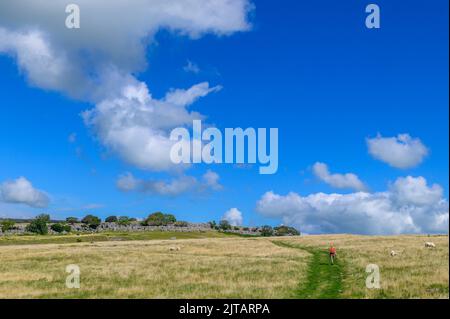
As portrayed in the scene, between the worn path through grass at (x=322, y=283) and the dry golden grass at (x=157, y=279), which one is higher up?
the worn path through grass at (x=322, y=283)

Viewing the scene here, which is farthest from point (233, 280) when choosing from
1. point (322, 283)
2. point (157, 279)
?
point (322, 283)

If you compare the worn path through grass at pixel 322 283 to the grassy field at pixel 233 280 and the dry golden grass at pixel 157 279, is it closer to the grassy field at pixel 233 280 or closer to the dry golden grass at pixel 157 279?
the grassy field at pixel 233 280

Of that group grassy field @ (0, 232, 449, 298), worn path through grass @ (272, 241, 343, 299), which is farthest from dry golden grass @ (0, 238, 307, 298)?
worn path through grass @ (272, 241, 343, 299)

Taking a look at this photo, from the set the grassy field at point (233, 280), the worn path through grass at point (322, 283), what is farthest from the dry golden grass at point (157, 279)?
the worn path through grass at point (322, 283)

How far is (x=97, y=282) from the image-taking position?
35219 millimetres

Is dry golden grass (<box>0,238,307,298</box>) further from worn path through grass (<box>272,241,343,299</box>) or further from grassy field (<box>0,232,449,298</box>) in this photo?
worn path through grass (<box>272,241,343,299</box>)

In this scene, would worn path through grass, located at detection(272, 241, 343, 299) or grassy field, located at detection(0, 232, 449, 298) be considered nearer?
worn path through grass, located at detection(272, 241, 343, 299)

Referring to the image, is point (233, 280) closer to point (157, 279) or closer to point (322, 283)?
point (157, 279)

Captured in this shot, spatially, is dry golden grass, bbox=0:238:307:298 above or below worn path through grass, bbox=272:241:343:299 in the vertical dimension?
below

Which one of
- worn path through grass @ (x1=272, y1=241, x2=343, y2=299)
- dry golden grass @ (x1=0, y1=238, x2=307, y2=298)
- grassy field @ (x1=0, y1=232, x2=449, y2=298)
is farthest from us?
dry golden grass @ (x1=0, y1=238, x2=307, y2=298)

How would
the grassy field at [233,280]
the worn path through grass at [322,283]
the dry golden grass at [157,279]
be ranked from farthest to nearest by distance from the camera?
1. the dry golden grass at [157,279]
2. the grassy field at [233,280]
3. the worn path through grass at [322,283]

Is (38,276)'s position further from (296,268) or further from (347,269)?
(347,269)

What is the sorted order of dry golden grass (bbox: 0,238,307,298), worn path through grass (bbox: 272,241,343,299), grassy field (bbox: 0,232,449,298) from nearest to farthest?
worn path through grass (bbox: 272,241,343,299) < grassy field (bbox: 0,232,449,298) < dry golden grass (bbox: 0,238,307,298)
